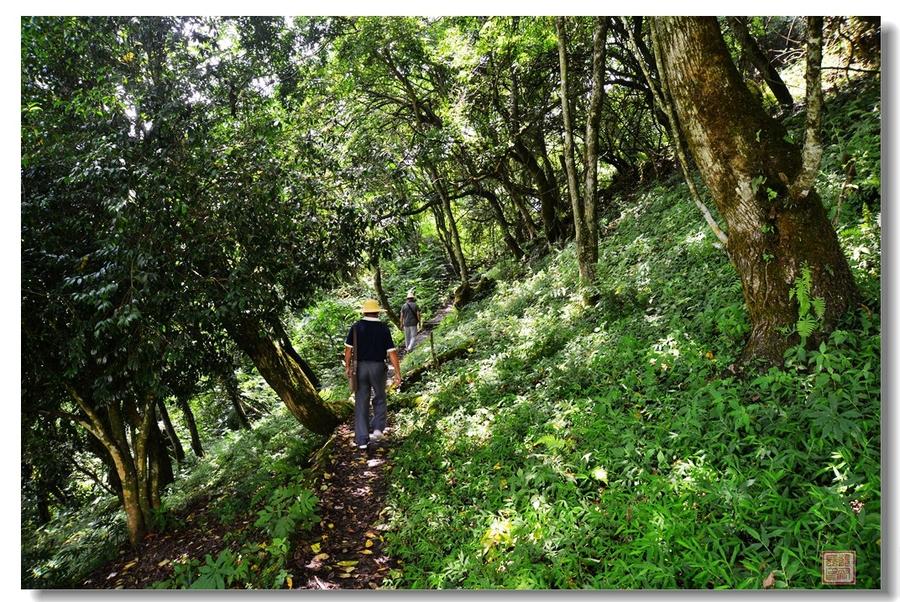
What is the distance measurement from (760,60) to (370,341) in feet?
28.9

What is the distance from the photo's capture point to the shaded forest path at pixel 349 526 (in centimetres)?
375

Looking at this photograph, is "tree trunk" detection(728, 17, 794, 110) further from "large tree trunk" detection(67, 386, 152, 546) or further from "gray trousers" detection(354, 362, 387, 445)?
"large tree trunk" detection(67, 386, 152, 546)

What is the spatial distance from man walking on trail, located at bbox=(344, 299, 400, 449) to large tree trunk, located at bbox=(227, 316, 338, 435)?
1235mm

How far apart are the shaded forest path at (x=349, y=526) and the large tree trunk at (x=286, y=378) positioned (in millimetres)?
915

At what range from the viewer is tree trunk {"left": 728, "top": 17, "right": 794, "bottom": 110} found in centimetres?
738

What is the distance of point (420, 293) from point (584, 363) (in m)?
16.0

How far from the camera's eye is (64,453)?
21.9 feet

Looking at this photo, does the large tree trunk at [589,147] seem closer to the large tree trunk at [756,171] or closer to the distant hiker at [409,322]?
the large tree trunk at [756,171]

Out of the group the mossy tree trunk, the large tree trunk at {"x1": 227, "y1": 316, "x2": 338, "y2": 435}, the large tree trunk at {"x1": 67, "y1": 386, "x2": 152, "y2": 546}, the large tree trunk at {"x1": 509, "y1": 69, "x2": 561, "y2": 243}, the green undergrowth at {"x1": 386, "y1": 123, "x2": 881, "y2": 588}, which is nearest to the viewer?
the green undergrowth at {"x1": 386, "y1": 123, "x2": 881, "y2": 588}
